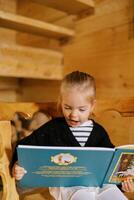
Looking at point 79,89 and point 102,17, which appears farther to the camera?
point 102,17

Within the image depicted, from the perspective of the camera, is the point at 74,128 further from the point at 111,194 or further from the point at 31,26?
the point at 31,26

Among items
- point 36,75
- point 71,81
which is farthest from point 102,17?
point 71,81

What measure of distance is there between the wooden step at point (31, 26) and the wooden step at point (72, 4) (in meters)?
0.10

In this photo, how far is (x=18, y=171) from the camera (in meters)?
0.76

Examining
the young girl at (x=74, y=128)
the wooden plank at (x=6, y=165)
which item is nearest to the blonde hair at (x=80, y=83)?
the young girl at (x=74, y=128)

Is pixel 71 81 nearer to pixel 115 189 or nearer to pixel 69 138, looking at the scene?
pixel 69 138

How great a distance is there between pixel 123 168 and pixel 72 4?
86 centimetres

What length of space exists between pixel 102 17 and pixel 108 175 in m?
0.81

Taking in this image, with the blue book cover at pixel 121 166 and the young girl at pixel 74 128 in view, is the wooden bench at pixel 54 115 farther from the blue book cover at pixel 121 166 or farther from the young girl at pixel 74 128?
the blue book cover at pixel 121 166

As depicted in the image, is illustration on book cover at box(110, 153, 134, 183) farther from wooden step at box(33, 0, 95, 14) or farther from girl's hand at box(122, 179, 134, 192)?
wooden step at box(33, 0, 95, 14)

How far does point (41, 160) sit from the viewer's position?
75 cm

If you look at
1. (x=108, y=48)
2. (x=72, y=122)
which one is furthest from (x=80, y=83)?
(x=108, y=48)

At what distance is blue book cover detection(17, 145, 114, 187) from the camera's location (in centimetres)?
73

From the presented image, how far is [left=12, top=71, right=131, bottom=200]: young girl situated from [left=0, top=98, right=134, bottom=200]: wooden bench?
3.3 inches
